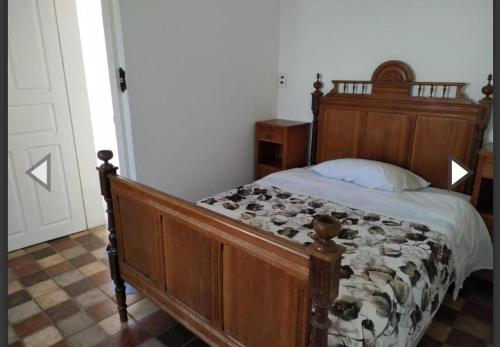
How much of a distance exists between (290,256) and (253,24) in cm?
246

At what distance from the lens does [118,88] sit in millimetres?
2152

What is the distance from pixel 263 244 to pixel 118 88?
1619mm

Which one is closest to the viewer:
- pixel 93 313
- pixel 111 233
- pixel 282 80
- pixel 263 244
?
pixel 263 244

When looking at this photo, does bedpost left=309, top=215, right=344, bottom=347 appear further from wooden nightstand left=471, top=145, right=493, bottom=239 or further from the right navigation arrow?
the right navigation arrow

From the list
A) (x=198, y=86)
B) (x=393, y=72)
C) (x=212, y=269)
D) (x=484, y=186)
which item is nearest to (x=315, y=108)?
(x=393, y=72)

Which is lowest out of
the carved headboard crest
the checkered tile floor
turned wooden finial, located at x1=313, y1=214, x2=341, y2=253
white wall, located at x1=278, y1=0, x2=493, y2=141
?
the checkered tile floor

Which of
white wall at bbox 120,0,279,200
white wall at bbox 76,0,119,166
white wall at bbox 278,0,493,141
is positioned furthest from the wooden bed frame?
white wall at bbox 76,0,119,166

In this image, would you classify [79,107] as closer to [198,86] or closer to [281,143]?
[198,86]

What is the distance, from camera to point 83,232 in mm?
2818

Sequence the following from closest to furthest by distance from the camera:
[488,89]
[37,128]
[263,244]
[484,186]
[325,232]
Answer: [325,232], [263,244], [488,89], [484,186], [37,128]

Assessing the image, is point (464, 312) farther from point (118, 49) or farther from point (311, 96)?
point (118, 49)

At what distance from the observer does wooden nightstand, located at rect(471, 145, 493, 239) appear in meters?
1.98

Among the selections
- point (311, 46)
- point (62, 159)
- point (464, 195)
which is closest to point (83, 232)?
point (62, 159)

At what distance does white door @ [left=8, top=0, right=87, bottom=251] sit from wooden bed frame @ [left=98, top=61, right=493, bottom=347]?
1156 millimetres
